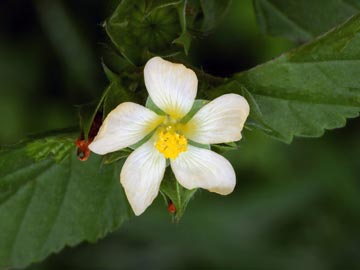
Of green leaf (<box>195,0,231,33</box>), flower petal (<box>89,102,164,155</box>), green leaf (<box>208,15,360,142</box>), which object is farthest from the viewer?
green leaf (<box>195,0,231,33</box>)

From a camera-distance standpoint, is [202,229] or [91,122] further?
[202,229]

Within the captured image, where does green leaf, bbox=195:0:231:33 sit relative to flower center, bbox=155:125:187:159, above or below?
above

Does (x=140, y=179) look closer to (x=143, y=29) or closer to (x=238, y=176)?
(x=143, y=29)

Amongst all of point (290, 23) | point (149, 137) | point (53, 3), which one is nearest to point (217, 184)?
point (149, 137)

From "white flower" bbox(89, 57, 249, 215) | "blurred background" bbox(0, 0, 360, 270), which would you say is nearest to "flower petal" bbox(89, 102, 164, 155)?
"white flower" bbox(89, 57, 249, 215)

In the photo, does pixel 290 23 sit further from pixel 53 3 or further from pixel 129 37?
pixel 53 3

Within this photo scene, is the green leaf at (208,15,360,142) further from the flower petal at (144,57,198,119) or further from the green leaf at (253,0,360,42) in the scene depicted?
the green leaf at (253,0,360,42)

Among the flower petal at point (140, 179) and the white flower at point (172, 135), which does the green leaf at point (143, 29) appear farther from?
the flower petal at point (140, 179)

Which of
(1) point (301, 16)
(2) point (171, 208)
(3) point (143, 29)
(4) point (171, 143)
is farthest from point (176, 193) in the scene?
(1) point (301, 16)
